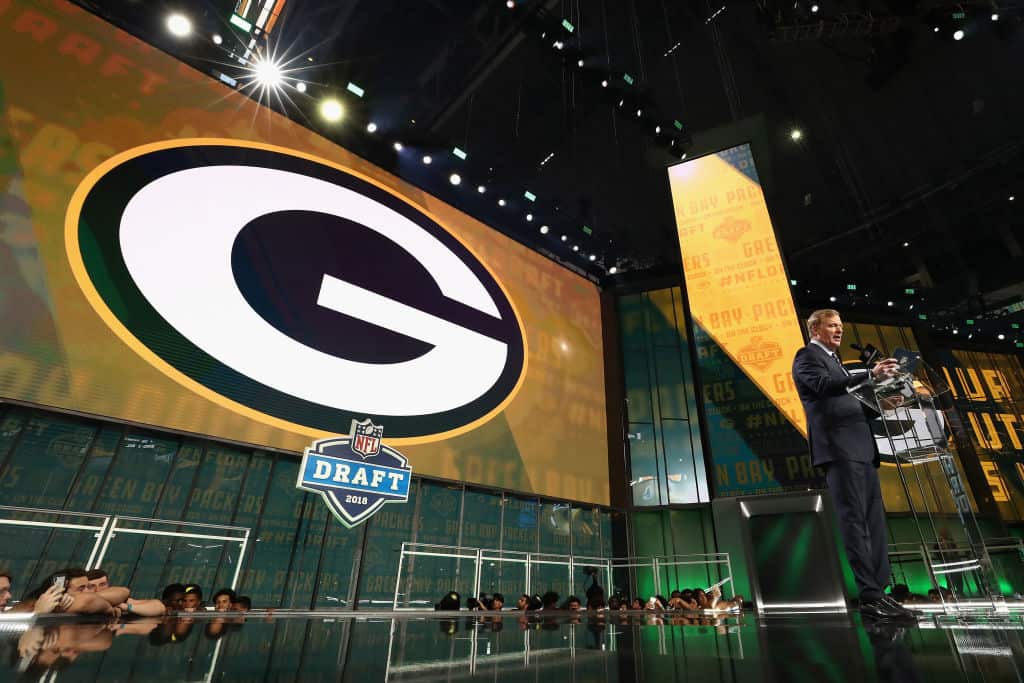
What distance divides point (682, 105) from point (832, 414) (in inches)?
336

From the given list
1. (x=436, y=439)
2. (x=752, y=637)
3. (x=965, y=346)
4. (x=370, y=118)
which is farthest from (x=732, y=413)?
(x=965, y=346)

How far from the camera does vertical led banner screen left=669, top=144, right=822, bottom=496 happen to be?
18.4ft

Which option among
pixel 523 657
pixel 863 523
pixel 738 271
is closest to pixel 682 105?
pixel 738 271

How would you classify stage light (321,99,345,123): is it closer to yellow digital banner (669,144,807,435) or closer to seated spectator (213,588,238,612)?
yellow digital banner (669,144,807,435)

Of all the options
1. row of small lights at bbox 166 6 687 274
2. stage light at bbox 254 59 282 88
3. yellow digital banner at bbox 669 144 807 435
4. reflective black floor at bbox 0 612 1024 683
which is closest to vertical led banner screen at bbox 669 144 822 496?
yellow digital banner at bbox 669 144 807 435

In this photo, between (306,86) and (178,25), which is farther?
(306,86)

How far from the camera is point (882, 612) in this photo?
1575mm

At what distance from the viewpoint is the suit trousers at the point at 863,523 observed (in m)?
1.71

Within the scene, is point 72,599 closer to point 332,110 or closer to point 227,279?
point 227,279

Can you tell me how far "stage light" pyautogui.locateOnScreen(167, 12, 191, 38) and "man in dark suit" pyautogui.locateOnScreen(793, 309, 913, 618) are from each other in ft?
27.9

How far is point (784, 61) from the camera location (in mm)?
8086

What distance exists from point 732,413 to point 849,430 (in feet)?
14.5

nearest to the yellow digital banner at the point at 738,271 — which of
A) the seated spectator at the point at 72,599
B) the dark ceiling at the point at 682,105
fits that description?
the dark ceiling at the point at 682,105

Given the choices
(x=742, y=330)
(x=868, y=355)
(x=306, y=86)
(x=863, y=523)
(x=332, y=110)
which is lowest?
(x=863, y=523)
